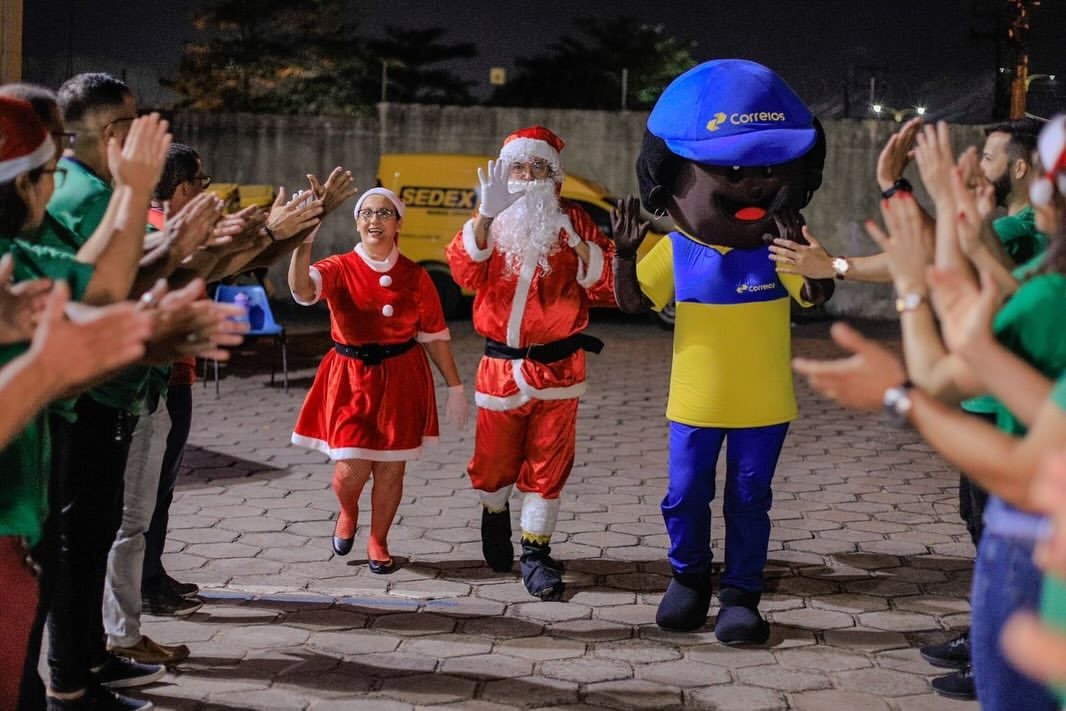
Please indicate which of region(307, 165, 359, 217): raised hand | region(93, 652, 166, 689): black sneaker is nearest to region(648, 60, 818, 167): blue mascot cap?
region(307, 165, 359, 217): raised hand

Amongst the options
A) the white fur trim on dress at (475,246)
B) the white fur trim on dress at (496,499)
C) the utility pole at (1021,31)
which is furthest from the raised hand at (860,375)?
the utility pole at (1021,31)

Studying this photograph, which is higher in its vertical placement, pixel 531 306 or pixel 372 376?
pixel 531 306

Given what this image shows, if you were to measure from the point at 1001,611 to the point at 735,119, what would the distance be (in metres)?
2.89

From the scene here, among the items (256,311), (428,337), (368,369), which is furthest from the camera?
(256,311)

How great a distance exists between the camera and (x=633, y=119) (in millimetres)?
20172

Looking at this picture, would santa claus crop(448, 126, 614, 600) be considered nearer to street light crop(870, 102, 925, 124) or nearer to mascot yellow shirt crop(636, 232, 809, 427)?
mascot yellow shirt crop(636, 232, 809, 427)

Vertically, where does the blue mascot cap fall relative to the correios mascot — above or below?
above

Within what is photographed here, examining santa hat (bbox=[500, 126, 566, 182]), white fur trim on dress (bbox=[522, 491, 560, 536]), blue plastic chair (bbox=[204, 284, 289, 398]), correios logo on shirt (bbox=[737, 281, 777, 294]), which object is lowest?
white fur trim on dress (bbox=[522, 491, 560, 536])

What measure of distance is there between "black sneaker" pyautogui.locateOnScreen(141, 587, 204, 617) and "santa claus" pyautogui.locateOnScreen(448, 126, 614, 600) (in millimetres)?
1425

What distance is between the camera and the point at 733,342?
16.6 ft

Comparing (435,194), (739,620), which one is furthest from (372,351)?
(435,194)

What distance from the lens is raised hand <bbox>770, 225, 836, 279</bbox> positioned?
4.78m

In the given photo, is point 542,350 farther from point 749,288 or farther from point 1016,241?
point 1016,241

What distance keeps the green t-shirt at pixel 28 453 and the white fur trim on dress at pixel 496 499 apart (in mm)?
2841
